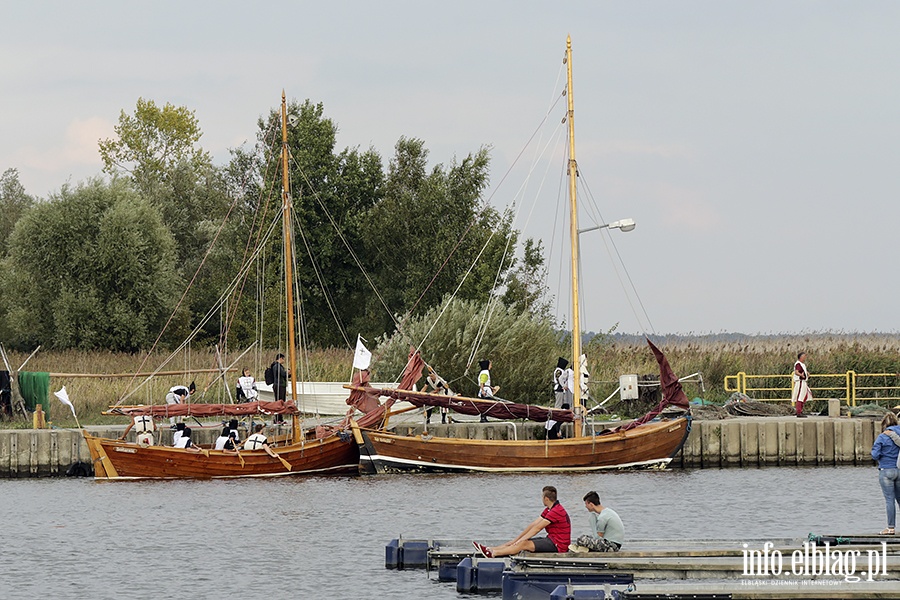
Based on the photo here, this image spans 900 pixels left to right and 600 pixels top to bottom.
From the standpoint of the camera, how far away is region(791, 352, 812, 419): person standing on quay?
43062 mm

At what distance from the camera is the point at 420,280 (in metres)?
68.6

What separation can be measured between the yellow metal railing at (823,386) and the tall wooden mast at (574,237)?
29.6 feet

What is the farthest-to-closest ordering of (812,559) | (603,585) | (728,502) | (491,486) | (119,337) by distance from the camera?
1. (119,337)
2. (491,486)
3. (728,502)
4. (812,559)
5. (603,585)

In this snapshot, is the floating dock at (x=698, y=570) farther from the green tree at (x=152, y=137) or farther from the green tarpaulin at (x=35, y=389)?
the green tree at (x=152, y=137)

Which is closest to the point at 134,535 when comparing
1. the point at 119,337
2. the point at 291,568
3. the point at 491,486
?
the point at 291,568

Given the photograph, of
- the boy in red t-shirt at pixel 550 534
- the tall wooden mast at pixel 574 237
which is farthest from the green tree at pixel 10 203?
the boy in red t-shirt at pixel 550 534

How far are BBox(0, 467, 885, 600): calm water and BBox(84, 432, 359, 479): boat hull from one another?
0.62m

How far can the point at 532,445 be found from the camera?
39719 millimetres

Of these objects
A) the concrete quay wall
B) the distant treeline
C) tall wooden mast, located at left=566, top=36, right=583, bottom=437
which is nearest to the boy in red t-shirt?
tall wooden mast, located at left=566, top=36, right=583, bottom=437

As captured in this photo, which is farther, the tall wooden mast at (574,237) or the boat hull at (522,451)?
the boat hull at (522,451)

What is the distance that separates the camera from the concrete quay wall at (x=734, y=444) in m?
41.7

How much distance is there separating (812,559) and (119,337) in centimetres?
5120

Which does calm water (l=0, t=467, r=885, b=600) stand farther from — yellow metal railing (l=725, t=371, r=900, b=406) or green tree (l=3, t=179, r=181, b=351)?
green tree (l=3, t=179, r=181, b=351)

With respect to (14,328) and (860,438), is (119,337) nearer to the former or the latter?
(14,328)
